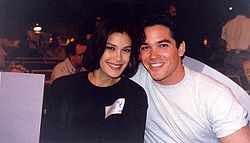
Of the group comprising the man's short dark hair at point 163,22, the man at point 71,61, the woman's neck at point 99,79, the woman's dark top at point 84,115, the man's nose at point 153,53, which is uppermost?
the man's short dark hair at point 163,22

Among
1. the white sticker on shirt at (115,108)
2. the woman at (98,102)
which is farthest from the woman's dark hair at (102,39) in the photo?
the white sticker on shirt at (115,108)

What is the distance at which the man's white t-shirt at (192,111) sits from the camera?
3.51ft

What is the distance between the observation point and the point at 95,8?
44.1 inches

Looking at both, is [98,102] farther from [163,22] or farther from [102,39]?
[163,22]

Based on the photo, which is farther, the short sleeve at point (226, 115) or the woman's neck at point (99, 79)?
the woman's neck at point (99, 79)

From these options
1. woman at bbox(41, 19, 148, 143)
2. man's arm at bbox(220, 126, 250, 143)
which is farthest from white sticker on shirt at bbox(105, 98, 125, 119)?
man's arm at bbox(220, 126, 250, 143)

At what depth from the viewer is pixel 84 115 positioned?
1.14 meters

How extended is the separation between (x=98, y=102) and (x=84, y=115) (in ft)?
0.20

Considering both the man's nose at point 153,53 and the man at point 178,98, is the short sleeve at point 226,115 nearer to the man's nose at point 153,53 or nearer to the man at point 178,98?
the man at point 178,98

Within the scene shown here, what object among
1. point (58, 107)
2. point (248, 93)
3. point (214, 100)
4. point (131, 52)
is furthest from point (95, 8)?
point (248, 93)

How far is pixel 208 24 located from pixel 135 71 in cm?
28

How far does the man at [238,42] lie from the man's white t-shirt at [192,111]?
0.32 feet

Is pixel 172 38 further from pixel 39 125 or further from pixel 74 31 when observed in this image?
pixel 39 125

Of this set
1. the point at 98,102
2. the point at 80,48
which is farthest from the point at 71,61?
the point at 98,102
